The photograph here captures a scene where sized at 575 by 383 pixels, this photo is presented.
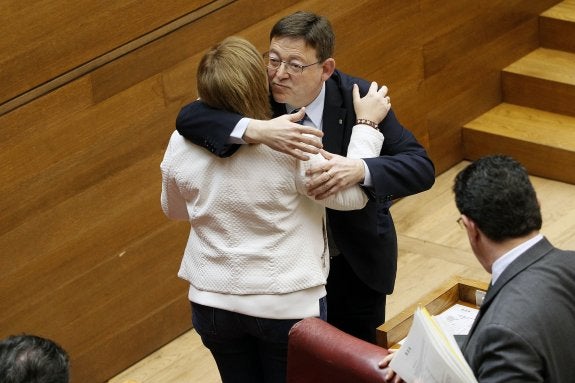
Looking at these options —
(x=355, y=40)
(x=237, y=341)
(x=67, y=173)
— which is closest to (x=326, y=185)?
(x=237, y=341)

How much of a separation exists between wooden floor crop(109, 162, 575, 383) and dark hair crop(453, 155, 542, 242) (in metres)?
2.00

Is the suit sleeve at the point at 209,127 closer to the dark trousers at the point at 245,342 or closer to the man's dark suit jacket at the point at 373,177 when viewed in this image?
the man's dark suit jacket at the point at 373,177

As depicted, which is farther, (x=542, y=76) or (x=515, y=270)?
(x=542, y=76)

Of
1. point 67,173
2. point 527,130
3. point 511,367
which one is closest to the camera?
point 511,367

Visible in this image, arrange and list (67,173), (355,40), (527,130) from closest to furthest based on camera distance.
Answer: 1. (67,173)
2. (355,40)
3. (527,130)

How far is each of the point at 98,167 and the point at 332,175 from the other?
1456 millimetres

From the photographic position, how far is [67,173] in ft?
12.7

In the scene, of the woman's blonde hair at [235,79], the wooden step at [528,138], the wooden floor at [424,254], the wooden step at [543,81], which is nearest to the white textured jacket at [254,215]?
the woman's blonde hair at [235,79]

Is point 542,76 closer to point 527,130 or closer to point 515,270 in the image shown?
point 527,130

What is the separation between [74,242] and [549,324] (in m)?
2.10

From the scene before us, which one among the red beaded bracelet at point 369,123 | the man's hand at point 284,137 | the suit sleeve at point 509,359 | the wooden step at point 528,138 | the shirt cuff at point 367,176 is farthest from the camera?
the wooden step at point 528,138

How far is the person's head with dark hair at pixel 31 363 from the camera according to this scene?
90.8 inches

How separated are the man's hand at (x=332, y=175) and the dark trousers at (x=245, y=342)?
12.4 inches

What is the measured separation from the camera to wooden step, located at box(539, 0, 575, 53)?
5582 millimetres
